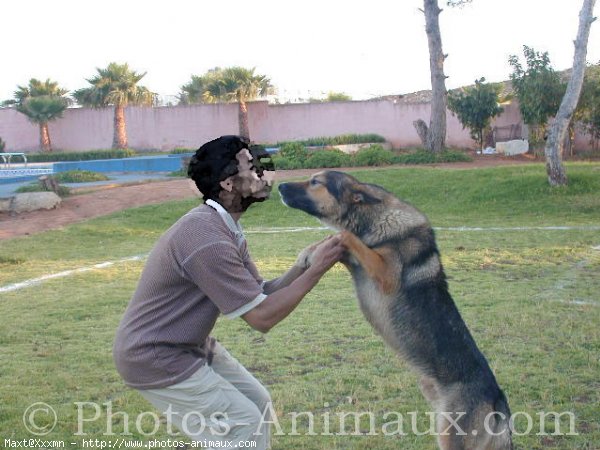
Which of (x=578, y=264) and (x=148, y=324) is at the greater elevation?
(x=148, y=324)

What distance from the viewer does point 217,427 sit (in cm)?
315

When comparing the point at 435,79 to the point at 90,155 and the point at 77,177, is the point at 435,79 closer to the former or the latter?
the point at 77,177

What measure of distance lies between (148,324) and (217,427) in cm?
52

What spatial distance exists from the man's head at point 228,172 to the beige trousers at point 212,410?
74 cm

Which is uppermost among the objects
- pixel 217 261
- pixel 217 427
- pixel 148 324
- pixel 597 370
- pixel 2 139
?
pixel 2 139

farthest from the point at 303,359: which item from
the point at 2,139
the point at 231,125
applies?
the point at 2,139

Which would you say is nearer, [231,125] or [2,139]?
[231,125]

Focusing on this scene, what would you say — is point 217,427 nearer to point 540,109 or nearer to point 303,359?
point 303,359

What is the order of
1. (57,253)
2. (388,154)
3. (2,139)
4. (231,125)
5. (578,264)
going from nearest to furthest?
(578,264) < (57,253) < (388,154) < (231,125) < (2,139)

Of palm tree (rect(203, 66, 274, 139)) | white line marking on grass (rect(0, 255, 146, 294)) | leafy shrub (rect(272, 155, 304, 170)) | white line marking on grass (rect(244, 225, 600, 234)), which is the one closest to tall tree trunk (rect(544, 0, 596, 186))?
white line marking on grass (rect(244, 225, 600, 234))

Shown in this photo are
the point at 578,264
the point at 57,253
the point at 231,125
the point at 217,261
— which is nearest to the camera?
the point at 217,261

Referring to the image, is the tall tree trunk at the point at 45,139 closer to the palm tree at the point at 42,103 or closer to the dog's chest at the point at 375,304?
the palm tree at the point at 42,103

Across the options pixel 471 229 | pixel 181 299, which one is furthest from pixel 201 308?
pixel 471 229

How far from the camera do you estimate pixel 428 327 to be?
3.79 metres
